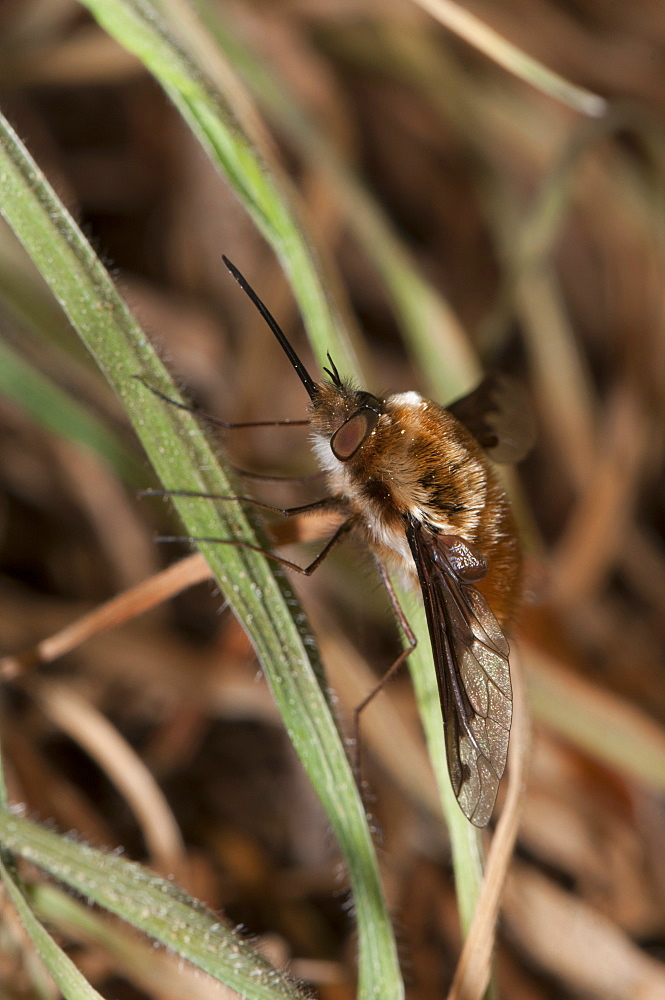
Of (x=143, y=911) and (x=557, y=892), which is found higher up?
(x=557, y=892)

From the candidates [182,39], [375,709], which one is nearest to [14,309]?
[182,39]

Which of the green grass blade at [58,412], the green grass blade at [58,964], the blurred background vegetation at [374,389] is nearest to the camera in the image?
the green grass blade at [58,964]

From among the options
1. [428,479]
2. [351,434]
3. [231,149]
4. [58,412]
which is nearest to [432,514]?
[428,479]

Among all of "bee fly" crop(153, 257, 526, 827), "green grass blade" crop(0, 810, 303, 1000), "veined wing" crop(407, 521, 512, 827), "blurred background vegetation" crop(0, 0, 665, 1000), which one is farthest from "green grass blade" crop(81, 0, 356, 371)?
"green grass blade" crop(0, 810, 303, 1000)

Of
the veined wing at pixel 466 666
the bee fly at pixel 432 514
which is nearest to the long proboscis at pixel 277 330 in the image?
the bee fly at pixel 432 514

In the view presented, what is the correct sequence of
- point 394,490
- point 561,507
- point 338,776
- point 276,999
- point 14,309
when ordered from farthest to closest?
point 561,507, point 14,309, point 394,490, point 338,776, point 276,999

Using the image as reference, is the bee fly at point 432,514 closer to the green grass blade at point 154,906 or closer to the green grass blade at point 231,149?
the green grass blade at point 231,149

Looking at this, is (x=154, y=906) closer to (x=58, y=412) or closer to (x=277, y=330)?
(x=277, y=330)

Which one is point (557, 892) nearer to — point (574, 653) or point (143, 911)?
point (574, 653)
